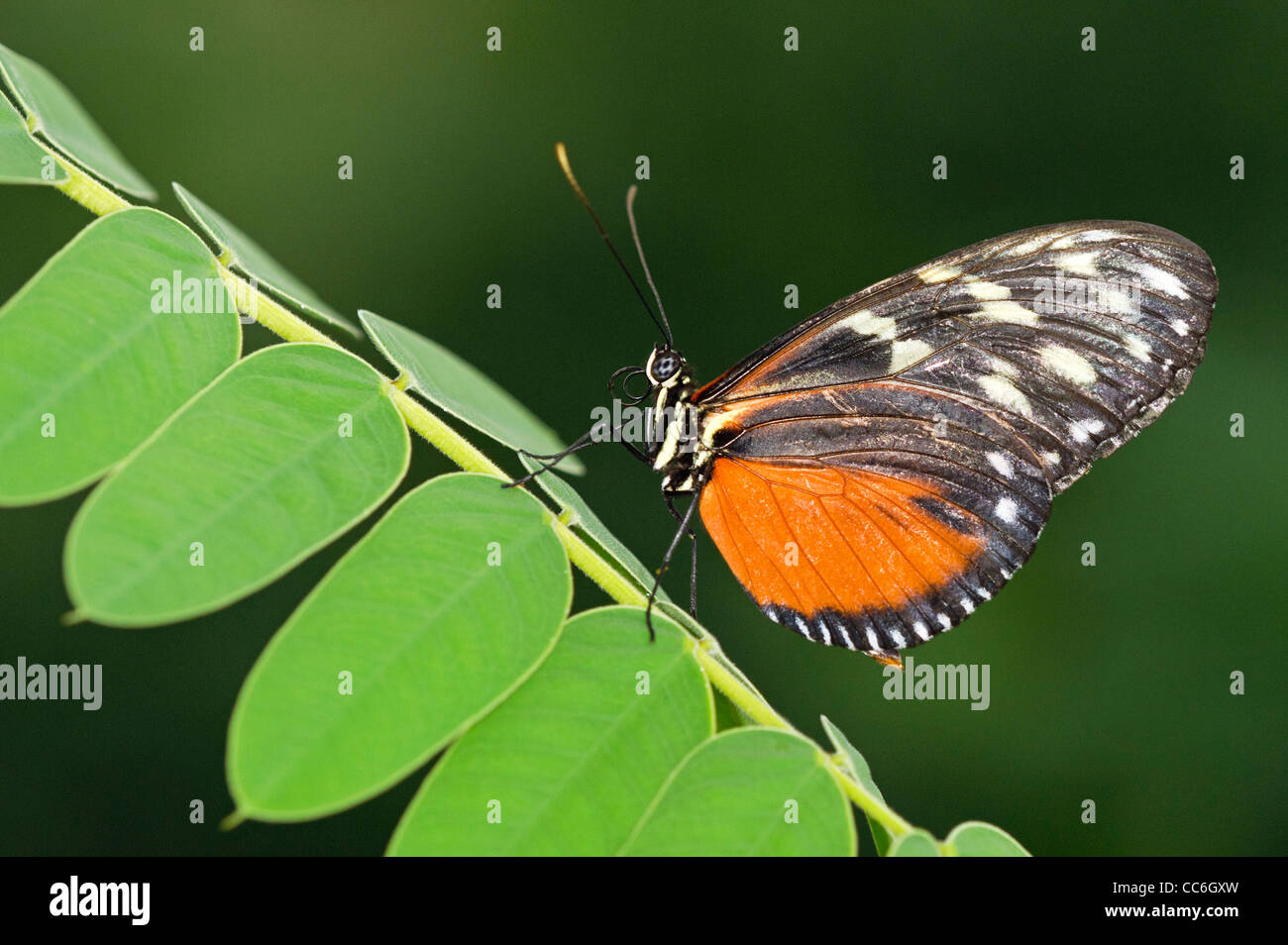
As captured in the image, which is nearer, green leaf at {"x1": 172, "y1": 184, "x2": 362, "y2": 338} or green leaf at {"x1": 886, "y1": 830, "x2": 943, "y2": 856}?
green leaf at {"x1": 886, "y1": 830, "x2": 943, "y2": 856}

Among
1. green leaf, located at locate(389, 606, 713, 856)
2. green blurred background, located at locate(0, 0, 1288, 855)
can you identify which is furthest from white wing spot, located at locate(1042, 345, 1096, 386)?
green blurred background, located at locate(0, 0, 1288, 855)

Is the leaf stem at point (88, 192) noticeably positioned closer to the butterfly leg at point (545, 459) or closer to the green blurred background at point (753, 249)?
the butterfly leg at point (545, 459)

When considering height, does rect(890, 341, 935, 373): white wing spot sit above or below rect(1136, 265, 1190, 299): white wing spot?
below

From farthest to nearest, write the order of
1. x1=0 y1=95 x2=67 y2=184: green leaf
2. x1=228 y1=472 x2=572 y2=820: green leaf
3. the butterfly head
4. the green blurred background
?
the green blurred background < the butterfly head < x1=0 y1=95 x2=67 y2=184: green leaf < x1=228 y1=472 x2=572 y2=820: green leaf

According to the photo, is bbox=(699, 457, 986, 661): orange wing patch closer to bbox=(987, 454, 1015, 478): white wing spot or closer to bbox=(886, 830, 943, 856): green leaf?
bbox=(987, 454, 1015, 478): white wing spot

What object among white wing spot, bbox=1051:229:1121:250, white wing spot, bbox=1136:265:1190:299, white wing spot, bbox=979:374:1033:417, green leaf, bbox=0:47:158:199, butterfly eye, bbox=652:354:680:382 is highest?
green leaf, bbox=0:47:158:199

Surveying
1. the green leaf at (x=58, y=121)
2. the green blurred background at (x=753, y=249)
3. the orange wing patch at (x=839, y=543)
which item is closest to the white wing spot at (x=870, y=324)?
the orange wing patch at (x=839, y=543)

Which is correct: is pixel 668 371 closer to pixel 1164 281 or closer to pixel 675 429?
pixel 675 429
